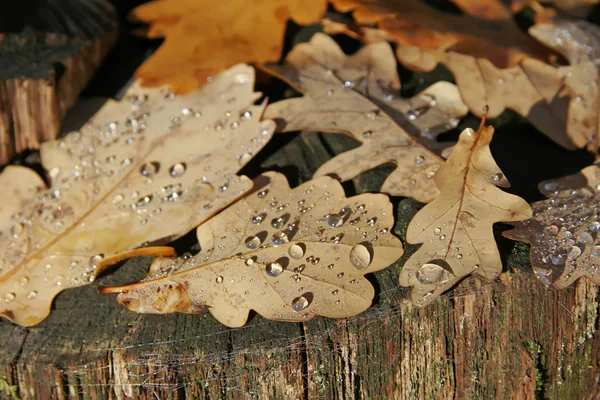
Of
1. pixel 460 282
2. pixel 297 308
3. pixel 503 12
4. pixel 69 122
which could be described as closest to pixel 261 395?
pixel 297 308

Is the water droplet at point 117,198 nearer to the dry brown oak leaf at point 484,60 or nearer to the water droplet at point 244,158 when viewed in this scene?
the water droplet at point 244,158

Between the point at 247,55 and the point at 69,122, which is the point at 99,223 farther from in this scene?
the point at 247,55

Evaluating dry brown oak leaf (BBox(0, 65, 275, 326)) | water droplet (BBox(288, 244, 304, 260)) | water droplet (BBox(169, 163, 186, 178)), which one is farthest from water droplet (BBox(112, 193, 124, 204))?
water droplet (BBox(288, 244, 304, 260))

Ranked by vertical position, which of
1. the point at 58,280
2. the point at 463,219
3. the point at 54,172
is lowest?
the point at 58,280

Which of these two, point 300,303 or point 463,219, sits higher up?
point 463,219

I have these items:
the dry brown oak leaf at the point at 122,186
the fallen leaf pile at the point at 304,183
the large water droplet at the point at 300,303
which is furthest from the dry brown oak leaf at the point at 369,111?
the large water droplet at the point at 300,303

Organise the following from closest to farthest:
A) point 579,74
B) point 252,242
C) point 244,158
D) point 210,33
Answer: point 252,242
point 244,158
point 579,74
point 210,33

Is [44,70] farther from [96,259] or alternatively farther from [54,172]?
[96,259]

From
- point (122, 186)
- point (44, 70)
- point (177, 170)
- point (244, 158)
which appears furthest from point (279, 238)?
point (44, 70)
